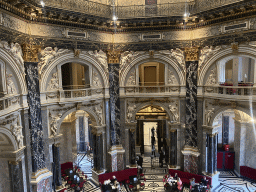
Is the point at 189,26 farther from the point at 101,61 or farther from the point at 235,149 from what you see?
the point at 235,149

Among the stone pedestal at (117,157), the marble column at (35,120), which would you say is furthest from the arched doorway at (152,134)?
the marble column at (35,120)

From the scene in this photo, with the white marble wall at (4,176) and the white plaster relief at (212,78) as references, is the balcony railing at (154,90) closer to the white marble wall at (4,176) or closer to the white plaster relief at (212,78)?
the white plaster relief at (212,78)

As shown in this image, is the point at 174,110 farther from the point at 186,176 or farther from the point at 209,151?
the point at 186,176

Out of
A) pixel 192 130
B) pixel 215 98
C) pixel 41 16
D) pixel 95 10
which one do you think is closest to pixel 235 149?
pixel 192 130

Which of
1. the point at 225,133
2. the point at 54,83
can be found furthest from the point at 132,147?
the point at 225,133

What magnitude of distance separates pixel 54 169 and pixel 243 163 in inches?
527

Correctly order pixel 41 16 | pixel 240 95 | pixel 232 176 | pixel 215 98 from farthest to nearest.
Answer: pixel 232 176 → pixel 215 98 → pixel 240 95 → pixel 41 16

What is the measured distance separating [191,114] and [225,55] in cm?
430

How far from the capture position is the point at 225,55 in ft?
41.8

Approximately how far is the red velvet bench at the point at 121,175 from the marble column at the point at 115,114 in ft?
1.50

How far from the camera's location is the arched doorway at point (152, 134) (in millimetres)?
19047

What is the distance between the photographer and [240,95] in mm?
12242

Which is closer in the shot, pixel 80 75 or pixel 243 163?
pixel 243 163

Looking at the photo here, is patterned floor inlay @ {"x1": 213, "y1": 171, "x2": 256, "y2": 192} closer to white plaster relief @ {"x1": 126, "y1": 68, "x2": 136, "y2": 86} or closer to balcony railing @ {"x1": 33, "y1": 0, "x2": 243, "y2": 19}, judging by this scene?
white plaster relief @ {"x1": 126, "y1": 68, "x2": 136, "y2": 86}
